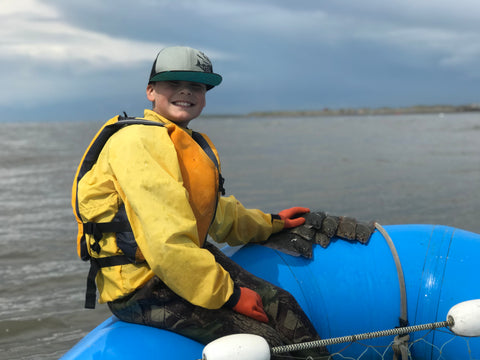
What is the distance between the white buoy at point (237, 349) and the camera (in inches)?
77.3

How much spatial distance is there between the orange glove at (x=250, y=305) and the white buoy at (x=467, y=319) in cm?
88

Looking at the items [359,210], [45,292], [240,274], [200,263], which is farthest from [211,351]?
[359,210]

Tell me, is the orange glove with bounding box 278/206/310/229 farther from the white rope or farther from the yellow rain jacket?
the white rope

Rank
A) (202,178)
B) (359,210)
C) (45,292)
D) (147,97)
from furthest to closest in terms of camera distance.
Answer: (359,210), (45,292), (147,97), (202,178)

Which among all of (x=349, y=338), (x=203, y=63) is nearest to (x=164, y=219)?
(x=203, y=63)

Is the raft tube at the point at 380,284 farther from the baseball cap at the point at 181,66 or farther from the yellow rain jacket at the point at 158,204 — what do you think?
the baseball cap at the point at 181,66

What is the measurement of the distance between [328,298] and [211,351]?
117 cm

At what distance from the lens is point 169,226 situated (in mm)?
2102

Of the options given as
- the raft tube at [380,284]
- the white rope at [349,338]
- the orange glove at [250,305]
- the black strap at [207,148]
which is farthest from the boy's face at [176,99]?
the white rope at [349,338]

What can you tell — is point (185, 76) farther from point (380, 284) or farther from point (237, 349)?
point (380, 284)

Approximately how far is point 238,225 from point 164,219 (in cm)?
104

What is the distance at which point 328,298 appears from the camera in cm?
297

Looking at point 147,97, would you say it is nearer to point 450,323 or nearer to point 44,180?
point 450,323

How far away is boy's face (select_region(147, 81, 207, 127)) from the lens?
8.33 ft
